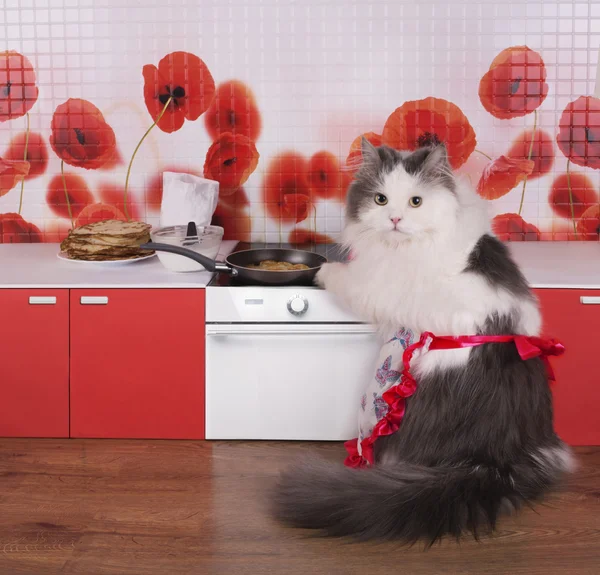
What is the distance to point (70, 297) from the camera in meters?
2.58

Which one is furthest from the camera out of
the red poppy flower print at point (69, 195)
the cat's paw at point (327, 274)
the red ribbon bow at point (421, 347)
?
the red poppy flower print at point (69, 195)

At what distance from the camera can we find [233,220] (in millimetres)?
3217

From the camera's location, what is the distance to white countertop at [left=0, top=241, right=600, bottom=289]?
2.56m

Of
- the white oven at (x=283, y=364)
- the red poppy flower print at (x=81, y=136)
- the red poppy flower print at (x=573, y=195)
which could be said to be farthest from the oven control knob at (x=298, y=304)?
the red poppy flower print at (x=573, y=195)

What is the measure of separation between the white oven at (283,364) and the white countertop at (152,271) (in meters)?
0.20

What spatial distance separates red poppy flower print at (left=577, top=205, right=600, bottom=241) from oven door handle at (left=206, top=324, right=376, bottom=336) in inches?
46.0

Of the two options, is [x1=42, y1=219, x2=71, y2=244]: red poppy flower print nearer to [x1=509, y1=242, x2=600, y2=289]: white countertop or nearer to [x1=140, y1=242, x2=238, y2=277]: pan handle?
[x1=140, y1=242, x2=238, y2=277]: pan handle

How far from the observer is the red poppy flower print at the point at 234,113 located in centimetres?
311

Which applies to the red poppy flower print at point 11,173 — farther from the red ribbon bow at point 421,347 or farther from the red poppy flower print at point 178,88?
the red ribbon bow at point 421,347

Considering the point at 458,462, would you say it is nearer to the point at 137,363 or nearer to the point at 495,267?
the point at 495,267

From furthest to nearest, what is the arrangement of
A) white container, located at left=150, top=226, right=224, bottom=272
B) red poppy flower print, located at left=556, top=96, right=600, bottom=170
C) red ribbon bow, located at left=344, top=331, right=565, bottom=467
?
red poppy flower print, located at left=556, top=96, right=600, bottom=170
white container, located at left=150, top=226, right=224, bottom=272
red ribbon bow, located at left=344, top=331, right=565, bottom=467

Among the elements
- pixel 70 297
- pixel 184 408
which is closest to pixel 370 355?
pixel 184 408

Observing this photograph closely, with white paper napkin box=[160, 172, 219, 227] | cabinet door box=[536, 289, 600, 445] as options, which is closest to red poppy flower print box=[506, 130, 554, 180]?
cabinet door box=[536, 289, 600, 445]

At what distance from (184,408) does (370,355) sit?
2.15 feet
